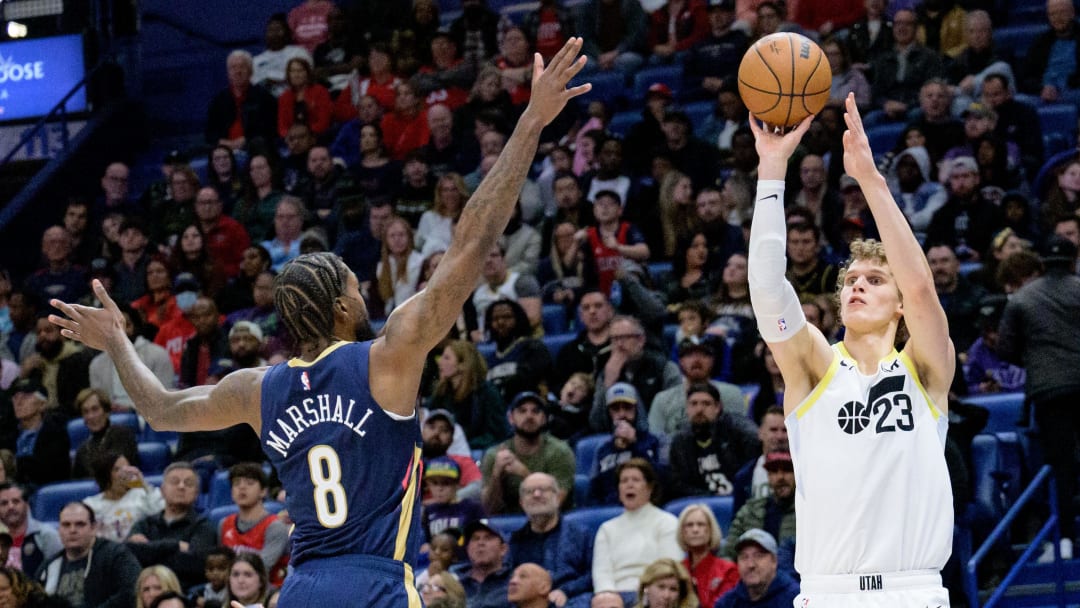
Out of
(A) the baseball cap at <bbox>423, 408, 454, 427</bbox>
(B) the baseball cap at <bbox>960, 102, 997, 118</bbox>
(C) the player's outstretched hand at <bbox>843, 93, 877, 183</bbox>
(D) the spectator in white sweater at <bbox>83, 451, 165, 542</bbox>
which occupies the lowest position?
(D) the spectator in white sweater at <bbox>83, 451, 165, 542</bbox>

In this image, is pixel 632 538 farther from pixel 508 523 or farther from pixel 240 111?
pixel 240 111

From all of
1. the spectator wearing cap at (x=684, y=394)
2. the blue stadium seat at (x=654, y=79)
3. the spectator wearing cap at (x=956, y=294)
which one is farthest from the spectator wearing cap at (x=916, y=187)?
the blue stadium seat at (x=654, y=79)

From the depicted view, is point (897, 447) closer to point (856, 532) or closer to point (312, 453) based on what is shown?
point (856, 532)

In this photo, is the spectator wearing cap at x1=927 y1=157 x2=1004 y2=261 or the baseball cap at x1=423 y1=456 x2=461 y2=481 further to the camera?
the spectator wearing cap at x1=927 y1=157 x2=1004 y2=261

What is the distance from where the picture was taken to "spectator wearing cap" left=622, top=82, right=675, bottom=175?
14539 millimetres

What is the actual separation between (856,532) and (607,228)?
834 cm

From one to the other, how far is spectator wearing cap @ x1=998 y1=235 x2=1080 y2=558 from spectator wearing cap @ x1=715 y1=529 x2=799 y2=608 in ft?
6.29

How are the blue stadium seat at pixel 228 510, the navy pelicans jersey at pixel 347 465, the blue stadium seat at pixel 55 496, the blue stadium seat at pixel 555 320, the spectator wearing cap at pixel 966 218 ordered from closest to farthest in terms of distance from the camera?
the navy pelicans jersey at pixel 347 465
the blue stadium seat at pixel 228 510
the spectator wearing cap at pixel 966 218
the blue stadium seat at pixel 55 496
the blue stadium seat at pixel 555 320

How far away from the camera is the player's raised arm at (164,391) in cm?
533

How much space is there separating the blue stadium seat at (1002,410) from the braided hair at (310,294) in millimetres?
6572

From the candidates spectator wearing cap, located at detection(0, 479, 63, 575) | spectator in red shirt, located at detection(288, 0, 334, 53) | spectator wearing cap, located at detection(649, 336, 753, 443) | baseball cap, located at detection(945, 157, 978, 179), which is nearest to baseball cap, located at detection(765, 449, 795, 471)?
spectator wearing cap, located at detection(649, 336, 753, 443)

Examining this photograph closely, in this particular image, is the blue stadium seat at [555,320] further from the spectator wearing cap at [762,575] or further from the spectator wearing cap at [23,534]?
the spectator wearing cap at [762,575]

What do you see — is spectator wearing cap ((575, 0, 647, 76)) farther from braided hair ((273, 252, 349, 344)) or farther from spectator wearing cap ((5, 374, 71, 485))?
braided hair ((273, 252, 349, 344))

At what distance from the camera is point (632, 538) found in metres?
10.3
